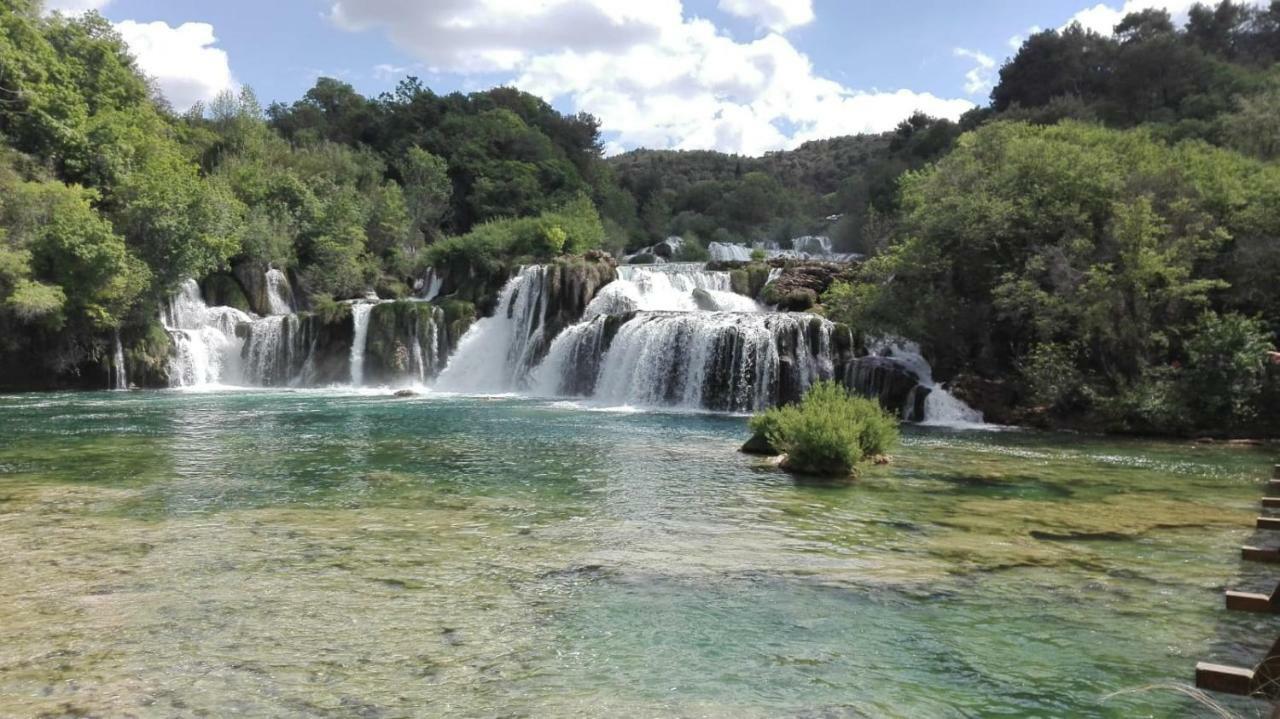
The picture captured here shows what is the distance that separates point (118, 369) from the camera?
31641 millimetres

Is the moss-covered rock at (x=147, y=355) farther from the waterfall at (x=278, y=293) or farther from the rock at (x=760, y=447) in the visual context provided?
the rock at (x=760, y=447)

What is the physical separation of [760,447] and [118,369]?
2795 centimetres

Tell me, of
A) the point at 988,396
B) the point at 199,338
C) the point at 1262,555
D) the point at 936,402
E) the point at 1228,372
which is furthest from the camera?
the point at 199,338

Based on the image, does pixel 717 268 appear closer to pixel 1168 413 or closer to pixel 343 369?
pixel 343 369

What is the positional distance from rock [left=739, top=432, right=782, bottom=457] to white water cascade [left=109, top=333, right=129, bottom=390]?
2738cm

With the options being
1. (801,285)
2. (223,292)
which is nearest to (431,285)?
(223,292)

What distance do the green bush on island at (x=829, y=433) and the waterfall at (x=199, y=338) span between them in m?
27.6

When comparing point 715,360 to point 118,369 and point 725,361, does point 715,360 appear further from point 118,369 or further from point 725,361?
point 118,369

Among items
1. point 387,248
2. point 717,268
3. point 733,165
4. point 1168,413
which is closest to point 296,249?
point 387,248

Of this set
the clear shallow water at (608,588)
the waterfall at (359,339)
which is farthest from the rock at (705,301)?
the clear shallow water at (608,588)

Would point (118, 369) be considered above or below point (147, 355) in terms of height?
below

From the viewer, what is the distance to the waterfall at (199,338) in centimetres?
3316

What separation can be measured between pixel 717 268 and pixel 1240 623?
30693 mm

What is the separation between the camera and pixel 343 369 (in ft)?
113
